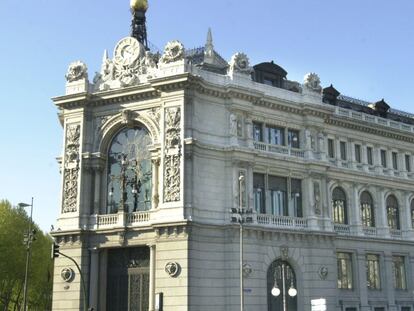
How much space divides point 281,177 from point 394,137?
16.0 metres

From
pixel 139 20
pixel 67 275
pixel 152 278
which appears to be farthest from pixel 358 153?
pixel 67 275

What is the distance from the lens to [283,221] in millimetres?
49969

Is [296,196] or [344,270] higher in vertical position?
[296,196]

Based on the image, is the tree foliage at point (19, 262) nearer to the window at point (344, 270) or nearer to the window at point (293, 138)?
the window at point (293, 138)

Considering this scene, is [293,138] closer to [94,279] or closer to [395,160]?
[395,160]

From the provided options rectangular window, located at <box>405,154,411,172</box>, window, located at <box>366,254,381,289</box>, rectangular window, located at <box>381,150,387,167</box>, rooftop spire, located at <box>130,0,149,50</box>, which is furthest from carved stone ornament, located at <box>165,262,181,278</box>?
rectangular window, located at <box>405,154,411,172</box>

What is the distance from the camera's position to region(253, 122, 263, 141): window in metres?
50.6

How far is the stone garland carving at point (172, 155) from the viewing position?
45.7m

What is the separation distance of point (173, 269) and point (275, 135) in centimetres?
1465

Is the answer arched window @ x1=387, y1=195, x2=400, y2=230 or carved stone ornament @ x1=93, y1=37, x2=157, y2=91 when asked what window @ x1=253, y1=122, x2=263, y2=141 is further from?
arched window @ x1=387, y1=195, x2=400, y2=230

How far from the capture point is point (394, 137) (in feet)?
202

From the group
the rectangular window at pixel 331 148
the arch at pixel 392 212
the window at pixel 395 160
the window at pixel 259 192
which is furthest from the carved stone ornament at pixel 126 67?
the arch at pixel 392 212

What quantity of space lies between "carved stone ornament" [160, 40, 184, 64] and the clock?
294 cm

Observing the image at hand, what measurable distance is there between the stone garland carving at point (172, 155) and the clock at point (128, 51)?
20.1 feet
